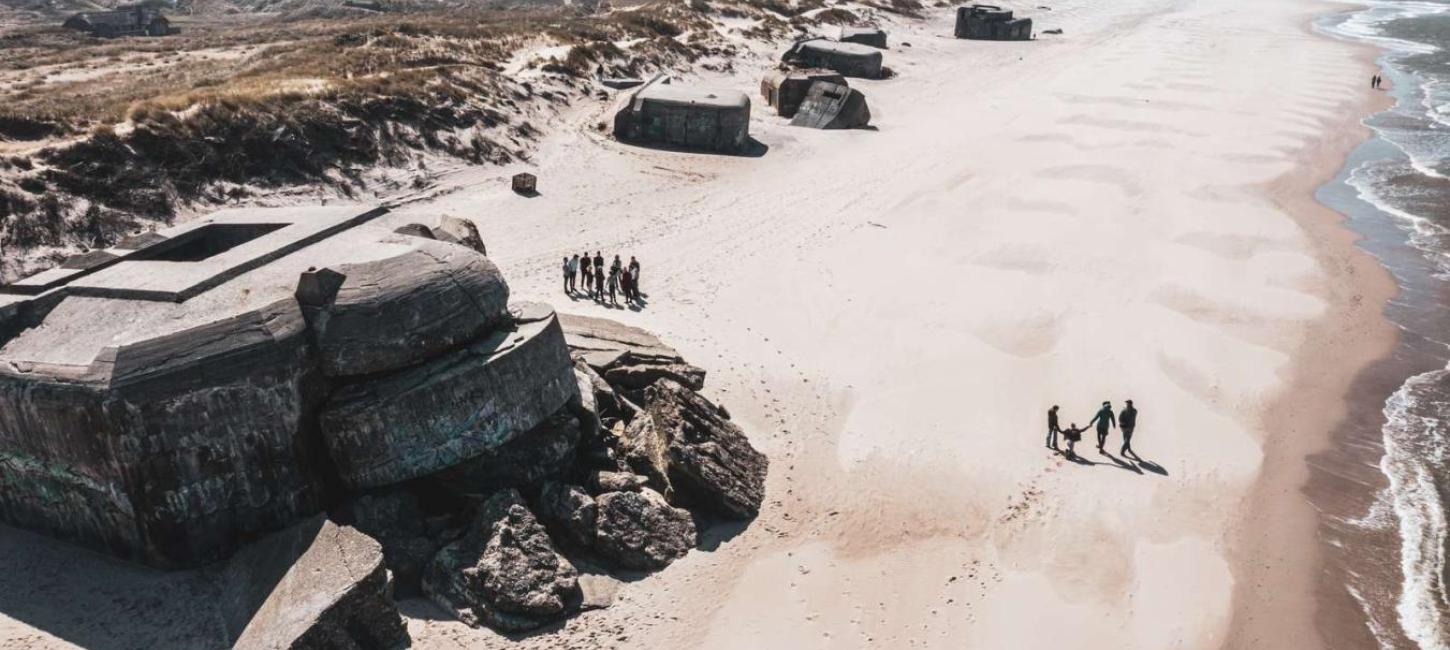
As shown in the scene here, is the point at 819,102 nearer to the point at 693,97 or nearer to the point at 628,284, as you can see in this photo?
the point at 693,97

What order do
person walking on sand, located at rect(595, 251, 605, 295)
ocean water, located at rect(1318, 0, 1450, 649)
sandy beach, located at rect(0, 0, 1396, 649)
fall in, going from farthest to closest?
person walking on sand, located at rect(595, 251, 605, 295) → ocean water, located at rect(1318, 0, 1450, 649) → sandy beach, located at rect(0, 0, 1396, 649)

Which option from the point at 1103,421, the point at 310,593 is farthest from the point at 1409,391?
the point at 310,593

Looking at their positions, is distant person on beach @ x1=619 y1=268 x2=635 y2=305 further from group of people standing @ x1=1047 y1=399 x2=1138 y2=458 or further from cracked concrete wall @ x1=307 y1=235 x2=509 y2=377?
group of people standing @ x1=1047 y1=399 x2=1138 y2=458

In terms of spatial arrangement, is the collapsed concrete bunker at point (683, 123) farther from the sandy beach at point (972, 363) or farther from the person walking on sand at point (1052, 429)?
the person walking on sand at point (1052, 429)

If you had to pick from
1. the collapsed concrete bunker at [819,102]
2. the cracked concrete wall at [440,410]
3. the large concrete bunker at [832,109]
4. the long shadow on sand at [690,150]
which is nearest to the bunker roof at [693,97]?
the long shadow on sand at [690,150]

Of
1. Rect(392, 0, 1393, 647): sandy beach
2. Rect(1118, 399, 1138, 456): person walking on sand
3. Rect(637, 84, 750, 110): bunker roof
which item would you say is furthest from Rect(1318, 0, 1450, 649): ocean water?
Rect(637, 84, 750, 110): bunker roof

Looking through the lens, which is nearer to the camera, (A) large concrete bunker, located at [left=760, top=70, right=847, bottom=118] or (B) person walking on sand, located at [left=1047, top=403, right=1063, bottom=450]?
(B) person walking on sand, located at [left=1047, top=403, right=1063, bottom=450]

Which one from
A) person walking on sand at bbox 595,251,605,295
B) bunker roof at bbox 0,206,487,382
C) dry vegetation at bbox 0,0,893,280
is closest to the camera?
bunker roof at bbox 0,206,487,382
